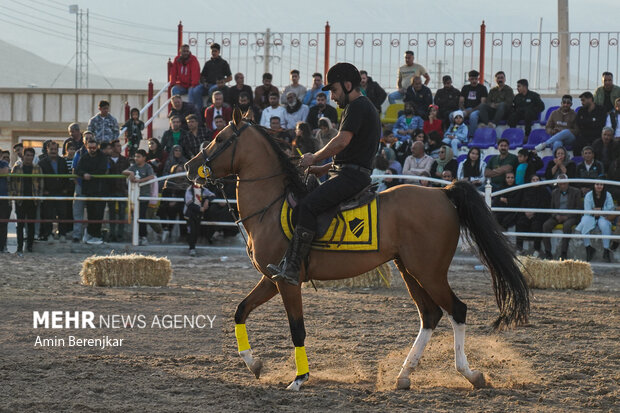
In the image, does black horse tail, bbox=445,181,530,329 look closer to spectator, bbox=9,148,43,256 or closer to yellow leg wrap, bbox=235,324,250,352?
yellow leg wrap, bbox=235,324,250,352

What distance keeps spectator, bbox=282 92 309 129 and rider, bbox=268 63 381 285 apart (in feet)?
38.2

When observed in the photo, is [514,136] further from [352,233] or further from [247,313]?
[247,313]

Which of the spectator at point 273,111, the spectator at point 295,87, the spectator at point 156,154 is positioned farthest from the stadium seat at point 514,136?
the spectator at point 156,154

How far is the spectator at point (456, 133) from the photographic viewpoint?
18109 mm

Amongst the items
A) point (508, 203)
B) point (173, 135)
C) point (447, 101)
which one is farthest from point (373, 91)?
point (508, 203)

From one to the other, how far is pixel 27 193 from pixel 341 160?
11.6 m

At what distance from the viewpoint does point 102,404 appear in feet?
19.4

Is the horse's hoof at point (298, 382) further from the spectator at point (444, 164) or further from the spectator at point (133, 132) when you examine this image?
the spectator at point (133, 132)

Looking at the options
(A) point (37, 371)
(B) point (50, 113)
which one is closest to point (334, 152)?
(A) point (37, 371)

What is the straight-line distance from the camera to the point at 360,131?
23.1 ft

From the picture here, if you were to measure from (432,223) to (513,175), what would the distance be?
953 centimetres

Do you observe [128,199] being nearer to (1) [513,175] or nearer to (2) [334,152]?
(1) [513,175]

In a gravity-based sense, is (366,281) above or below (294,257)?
below

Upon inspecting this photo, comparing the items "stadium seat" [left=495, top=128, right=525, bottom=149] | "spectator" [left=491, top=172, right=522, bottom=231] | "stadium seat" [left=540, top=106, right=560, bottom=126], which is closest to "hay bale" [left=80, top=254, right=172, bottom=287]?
"spectator" [left=491, top=172, right=522, bottom=231]
